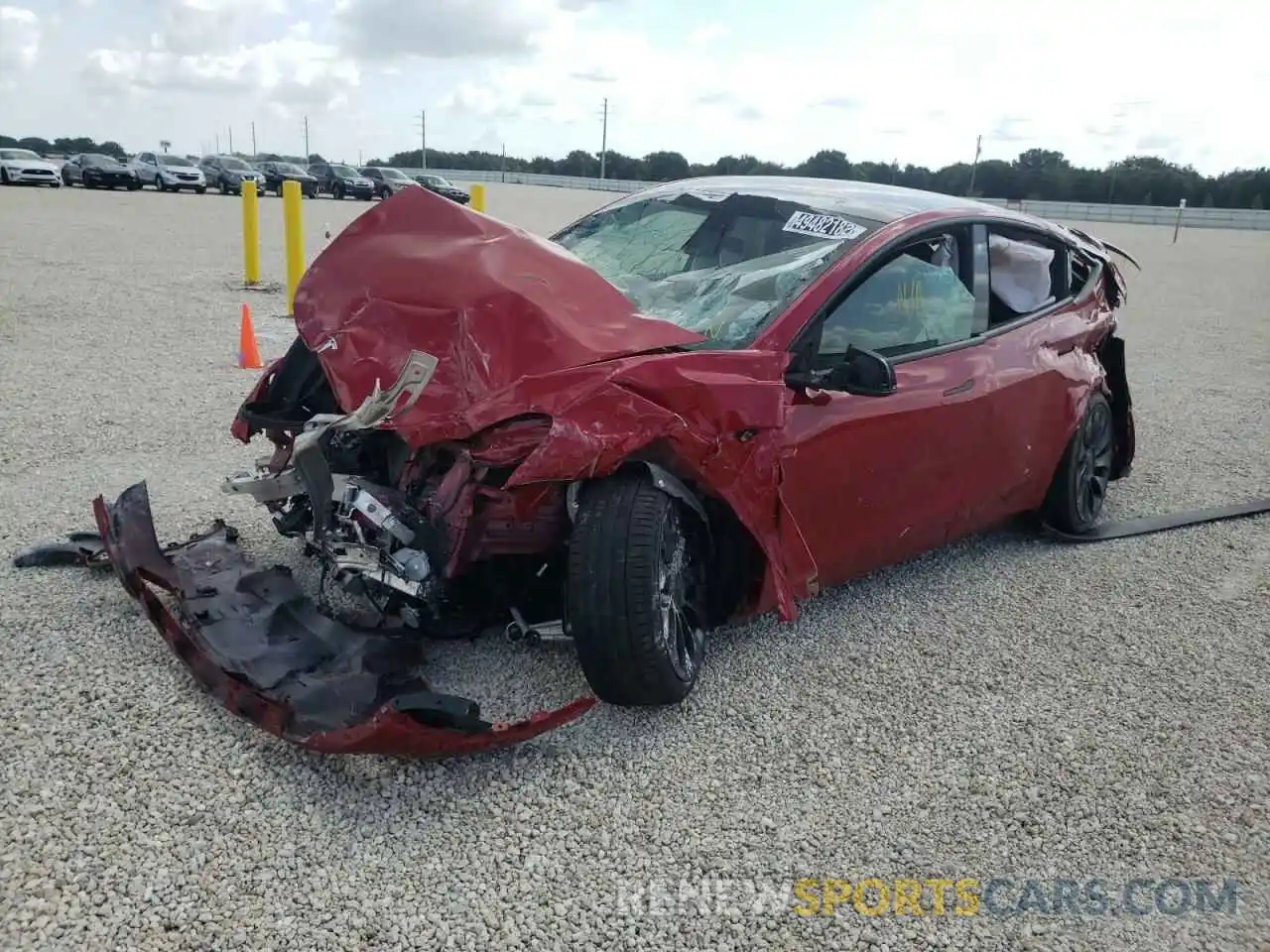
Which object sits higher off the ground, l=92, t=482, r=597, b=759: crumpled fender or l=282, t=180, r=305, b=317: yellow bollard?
l=282, t=180, r=305, b=317: yellow bollard

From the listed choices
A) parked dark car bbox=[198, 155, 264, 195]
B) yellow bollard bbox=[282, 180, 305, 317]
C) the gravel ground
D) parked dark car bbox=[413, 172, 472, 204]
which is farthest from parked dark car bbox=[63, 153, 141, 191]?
the gravel ground

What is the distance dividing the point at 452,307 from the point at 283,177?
39.4m

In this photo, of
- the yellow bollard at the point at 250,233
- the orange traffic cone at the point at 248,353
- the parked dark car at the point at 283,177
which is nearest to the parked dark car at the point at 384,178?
the parked dark car at the point at 283,177

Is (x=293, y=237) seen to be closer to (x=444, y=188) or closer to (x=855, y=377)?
(x=855, y=377)

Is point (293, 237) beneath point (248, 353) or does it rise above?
above

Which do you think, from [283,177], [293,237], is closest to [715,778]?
[293,237]

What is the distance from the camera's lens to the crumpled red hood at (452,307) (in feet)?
10.9

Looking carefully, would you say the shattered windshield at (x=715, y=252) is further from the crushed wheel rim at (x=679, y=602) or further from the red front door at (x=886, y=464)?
the crushed wheel rim at (x=679, y=602)

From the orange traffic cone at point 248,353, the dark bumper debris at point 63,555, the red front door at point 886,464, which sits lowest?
the dark bumper debris at point 63,555

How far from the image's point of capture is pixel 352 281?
3.75m

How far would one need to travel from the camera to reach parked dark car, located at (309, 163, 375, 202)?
37.2 m

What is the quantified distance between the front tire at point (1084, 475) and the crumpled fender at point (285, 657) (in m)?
3.01

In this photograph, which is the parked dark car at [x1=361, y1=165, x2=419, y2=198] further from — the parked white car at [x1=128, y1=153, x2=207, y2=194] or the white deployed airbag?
the white deployed airbag

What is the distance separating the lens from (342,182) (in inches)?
1465
